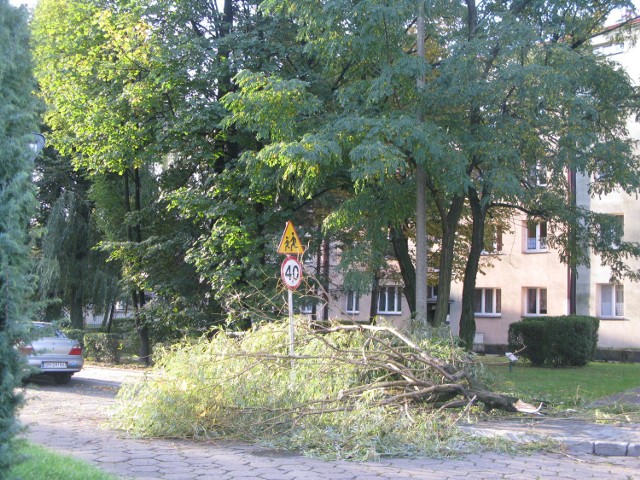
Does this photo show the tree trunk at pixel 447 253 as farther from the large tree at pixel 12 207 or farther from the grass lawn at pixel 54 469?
the large tree at pixel 12 207

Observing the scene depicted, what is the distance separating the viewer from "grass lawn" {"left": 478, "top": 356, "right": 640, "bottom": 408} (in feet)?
40.7

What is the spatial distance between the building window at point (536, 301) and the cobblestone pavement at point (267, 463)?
25372mm

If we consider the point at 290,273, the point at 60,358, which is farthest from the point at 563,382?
the point at 60,358

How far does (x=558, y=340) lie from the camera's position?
21.6 m

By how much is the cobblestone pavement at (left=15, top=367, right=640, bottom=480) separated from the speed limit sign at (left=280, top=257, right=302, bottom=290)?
12.8 ft

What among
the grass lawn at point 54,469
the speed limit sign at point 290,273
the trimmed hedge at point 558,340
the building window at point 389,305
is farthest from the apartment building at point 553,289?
the grass lawn at point 54,469

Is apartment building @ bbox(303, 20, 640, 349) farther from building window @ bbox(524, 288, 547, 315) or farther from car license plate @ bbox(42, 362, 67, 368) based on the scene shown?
car license plate @ bbox(42, 362, 67, 368)

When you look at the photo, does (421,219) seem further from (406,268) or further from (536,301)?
(536,301)

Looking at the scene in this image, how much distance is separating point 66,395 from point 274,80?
26.4ft

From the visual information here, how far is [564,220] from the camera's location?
659 inches

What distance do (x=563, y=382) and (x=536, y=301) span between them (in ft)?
58.2

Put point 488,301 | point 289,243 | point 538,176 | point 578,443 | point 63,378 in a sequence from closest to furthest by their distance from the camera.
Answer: point 578,443, point 289,243, point 538,176, point 63,378, point 488,301

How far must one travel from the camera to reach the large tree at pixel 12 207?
4395mm

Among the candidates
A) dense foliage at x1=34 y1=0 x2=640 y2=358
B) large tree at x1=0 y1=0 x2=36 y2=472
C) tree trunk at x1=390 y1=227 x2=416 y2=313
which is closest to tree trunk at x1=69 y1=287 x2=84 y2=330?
dense foliage at x1=34 y1=0 x2=640 y2=358
